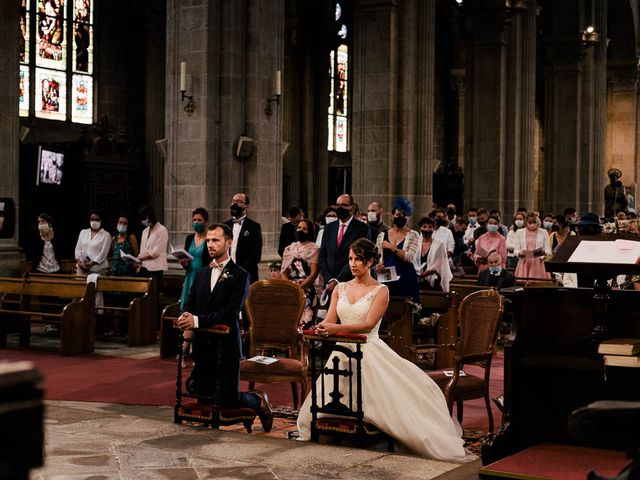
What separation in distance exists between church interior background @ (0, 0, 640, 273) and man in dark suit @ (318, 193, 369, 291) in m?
3.84

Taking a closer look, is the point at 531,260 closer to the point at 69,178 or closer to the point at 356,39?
the point at 356,39

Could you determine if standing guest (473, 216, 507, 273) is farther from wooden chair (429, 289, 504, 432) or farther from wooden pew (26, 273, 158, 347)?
wooden chair (429, 289, 504, 432)

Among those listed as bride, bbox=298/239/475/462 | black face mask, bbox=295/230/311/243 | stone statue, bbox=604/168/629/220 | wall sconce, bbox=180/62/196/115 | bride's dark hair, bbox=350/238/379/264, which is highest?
wall sconce, bbox=180/62/196/115

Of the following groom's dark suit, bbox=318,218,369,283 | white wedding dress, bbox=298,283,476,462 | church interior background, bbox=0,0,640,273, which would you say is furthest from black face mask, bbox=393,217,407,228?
white wedding dress, bbox=298,283,476,462

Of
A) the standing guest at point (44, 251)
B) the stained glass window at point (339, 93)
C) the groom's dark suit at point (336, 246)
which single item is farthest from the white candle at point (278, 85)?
the stained glass window at point (339, 93)

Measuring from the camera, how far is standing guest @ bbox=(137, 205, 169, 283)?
522 inches

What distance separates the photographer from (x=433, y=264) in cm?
1214

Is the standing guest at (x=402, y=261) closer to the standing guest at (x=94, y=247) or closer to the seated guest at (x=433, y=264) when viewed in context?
the seated guest at (x=433, y=264)

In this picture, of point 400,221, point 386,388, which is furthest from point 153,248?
point 386,388

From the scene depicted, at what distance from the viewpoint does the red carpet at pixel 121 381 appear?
8961 mm

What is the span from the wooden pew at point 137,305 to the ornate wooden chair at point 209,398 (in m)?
5.07

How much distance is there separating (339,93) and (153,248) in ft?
64.3

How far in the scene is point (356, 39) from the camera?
19.3m

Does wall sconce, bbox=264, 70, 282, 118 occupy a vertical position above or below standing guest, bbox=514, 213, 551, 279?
above
